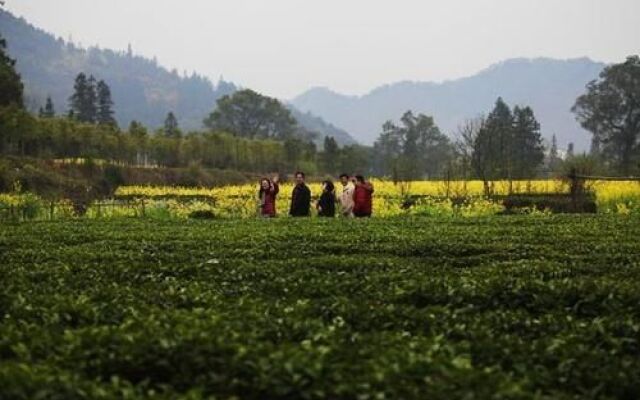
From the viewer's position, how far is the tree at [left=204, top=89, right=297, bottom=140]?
12812 centimetres

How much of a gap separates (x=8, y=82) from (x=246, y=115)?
8218 centimetres

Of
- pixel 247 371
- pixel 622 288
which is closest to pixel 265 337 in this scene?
pixel 247 371

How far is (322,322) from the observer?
559 centimetres

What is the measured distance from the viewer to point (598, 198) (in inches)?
966

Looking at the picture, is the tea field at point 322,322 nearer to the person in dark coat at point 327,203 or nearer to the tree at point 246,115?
the person in dark coat at point 327,203

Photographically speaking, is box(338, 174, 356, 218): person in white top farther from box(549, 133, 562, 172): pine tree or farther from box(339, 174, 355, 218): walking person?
box(549, 133, 562, 172): pine tree

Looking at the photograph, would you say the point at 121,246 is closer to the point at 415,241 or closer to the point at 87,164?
the point at 415,241

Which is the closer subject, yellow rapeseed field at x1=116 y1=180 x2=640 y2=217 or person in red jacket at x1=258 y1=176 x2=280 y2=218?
person in red jacket at x1=258 y1=176 x2=280 y2=218

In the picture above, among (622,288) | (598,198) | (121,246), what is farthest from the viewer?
(598,198)

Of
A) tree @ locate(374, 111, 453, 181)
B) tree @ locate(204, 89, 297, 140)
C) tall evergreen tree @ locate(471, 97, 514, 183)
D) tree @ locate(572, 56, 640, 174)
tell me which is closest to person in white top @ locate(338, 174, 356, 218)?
tall evergreen tree @ locate(471, 97, 514, 183)

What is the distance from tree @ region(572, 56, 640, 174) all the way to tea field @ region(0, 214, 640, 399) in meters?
71.1

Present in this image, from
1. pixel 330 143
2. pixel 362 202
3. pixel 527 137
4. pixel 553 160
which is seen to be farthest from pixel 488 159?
pixel 553 160

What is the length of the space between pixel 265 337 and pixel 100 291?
7.80 feet

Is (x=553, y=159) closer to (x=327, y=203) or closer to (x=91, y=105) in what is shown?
(x=91, y=105)
